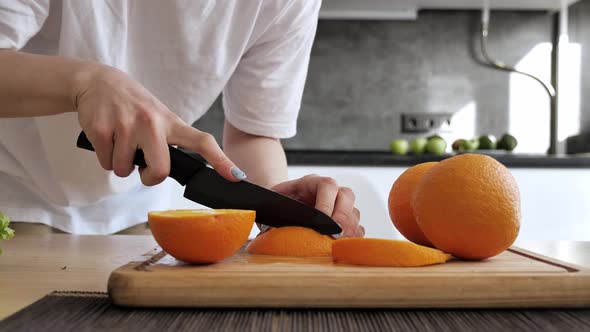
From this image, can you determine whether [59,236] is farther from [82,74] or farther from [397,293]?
[397,293]

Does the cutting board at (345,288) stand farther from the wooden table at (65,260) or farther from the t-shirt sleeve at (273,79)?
the t-shirt sleeve at (273,79)

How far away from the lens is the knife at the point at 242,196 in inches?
31.3

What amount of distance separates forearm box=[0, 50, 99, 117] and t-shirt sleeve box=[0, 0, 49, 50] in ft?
0.17

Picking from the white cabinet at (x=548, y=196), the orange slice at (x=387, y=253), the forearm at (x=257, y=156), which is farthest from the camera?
the white cabinet at (x=548, y=196)

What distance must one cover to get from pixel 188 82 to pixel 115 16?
0.21 m

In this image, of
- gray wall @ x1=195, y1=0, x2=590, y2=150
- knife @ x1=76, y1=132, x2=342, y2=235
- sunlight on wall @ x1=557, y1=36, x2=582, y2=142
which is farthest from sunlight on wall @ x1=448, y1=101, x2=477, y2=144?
knife @ x1=76, y1=132, x2=342, y2=235

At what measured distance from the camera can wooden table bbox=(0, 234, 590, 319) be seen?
65cm

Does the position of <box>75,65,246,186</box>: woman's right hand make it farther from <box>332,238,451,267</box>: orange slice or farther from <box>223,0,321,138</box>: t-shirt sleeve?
<box>223,0,321,138</box>: t-shirt sleeve

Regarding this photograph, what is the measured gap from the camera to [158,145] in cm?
70

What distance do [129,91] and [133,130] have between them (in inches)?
1.9

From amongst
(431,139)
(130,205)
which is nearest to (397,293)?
(130,205)

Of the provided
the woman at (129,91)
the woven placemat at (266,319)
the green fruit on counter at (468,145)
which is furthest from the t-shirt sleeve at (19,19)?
the green fruit on counter at (468,145)

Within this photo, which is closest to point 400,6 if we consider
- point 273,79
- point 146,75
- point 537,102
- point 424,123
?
point 424,123

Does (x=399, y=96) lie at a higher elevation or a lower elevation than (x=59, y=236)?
higher
